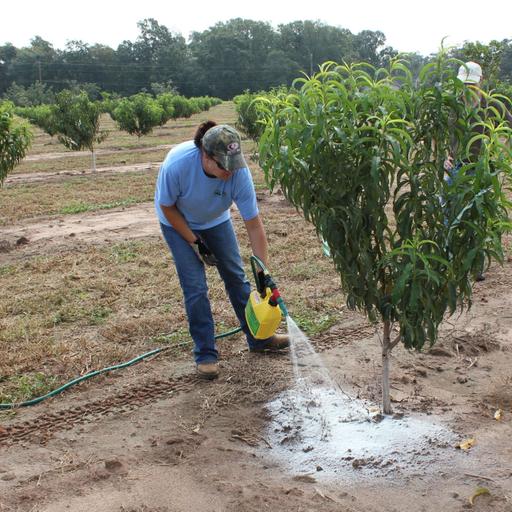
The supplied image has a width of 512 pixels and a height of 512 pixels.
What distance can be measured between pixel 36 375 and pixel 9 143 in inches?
206

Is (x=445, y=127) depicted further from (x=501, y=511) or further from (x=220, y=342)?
(x=220, y=342)

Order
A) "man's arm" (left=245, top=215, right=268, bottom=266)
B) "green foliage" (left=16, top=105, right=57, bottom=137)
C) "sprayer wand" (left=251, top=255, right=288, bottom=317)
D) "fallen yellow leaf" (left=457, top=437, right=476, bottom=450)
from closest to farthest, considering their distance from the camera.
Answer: "fallen yellow leaf" (left=457, top=437, right=476, bottom=450)
"sprayer wand" (left=251, top=255, right=288, bottom=317)
"man's arm" (left=245, top=215, right=268, bottom=266)
"green foliage" (left=16, top=105, right=57, bottom=137)

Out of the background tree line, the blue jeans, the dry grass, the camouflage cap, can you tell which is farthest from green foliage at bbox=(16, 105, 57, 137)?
the background tree line

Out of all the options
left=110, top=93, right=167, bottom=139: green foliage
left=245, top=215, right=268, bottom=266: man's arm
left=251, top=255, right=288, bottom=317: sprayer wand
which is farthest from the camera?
left=110, top=93, right=167, bottom=139: green foliage

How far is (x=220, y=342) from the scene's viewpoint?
15.8 ft

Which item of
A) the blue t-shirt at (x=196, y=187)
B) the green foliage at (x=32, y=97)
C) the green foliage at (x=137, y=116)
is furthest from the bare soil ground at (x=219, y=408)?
the green foliage at (x=32, y=97)

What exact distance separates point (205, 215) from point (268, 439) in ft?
5.04

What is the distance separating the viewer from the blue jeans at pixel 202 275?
13.5 ft

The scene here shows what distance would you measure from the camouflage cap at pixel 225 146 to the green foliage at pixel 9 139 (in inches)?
231

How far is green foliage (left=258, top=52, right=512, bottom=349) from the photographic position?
2.75m

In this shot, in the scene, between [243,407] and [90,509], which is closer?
[90,509]

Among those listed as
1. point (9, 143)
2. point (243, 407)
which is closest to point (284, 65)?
point (9, 143)

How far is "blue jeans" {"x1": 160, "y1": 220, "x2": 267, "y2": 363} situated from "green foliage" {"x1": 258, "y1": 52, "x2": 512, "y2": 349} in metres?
1.31

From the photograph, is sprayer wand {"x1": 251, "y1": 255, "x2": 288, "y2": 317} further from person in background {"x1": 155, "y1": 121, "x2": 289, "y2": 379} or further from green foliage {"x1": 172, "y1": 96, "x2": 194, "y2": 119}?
green foliage {"x1": 172, "y1": 96, "x2": 194, "y2": 119}
